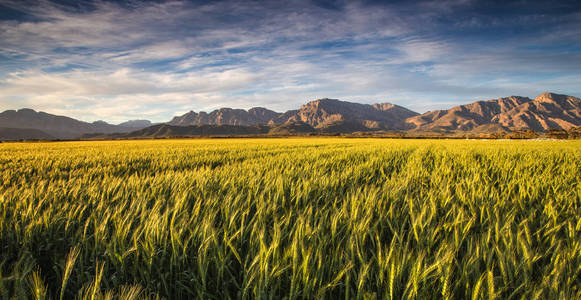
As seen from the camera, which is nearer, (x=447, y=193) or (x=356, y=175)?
(x=447, y=193)

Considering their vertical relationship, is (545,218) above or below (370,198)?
below

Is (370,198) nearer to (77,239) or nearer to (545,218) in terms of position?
(545,218)

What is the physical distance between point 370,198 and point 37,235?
2.50 meters

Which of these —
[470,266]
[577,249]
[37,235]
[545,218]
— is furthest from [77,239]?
[545,218]

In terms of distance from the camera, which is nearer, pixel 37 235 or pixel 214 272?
pixel 214 272

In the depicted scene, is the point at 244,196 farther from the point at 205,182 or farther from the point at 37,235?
the point at 37,235

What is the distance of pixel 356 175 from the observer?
12.2 ft

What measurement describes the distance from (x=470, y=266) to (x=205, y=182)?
2732 mm

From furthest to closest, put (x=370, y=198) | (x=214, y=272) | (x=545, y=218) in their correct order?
(x=370, y=198) → (x=545, y=218) → (x=214, y=272)

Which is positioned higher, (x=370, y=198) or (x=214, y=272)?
(x=370, y=198)

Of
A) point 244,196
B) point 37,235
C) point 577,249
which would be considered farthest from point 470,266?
point 37,235

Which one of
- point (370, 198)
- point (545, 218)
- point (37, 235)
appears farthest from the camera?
point (370, 198)

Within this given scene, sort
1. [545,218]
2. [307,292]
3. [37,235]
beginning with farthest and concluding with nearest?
[545,218], [37,235], [307,292]

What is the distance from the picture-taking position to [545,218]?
187cm
